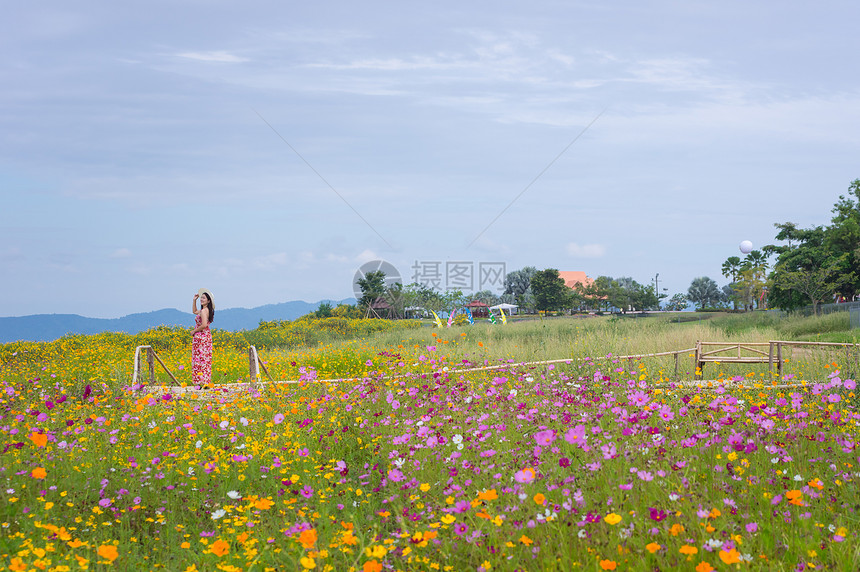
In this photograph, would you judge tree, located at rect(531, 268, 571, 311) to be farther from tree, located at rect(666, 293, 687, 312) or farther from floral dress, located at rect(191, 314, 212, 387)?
floral dress, located at rect(191, 314, 212, 387)

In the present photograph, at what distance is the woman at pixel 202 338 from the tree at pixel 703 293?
369ft

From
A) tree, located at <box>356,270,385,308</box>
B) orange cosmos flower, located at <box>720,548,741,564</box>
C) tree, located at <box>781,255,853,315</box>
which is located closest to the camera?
orange cosmos flower, located at <box>720,548,741,564</box>

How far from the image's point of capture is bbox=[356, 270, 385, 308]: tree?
54034 mm

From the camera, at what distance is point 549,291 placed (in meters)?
70.2

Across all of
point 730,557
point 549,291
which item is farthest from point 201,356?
point 549,291

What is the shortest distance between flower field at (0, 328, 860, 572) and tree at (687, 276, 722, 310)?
11324 cm

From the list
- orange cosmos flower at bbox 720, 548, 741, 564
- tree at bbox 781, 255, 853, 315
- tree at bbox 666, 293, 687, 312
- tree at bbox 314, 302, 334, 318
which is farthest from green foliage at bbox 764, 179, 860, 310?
tree at bbox 666, 293, 687, 312

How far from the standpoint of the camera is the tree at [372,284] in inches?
2127

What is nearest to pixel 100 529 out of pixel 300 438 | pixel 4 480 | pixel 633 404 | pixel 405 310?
pixel 4 480

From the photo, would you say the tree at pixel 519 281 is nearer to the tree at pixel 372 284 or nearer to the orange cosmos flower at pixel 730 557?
the tree at pixel 372 284

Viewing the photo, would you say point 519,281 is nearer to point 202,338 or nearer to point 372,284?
point 372,284

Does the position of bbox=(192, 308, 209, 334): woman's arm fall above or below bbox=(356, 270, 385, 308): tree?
below

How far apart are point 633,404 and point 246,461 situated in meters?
3.17

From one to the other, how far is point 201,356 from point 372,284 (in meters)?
43.7
